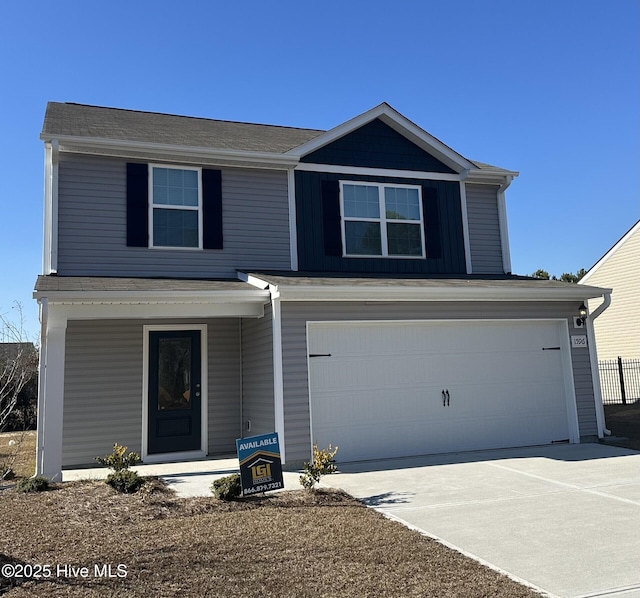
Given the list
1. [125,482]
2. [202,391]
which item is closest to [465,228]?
[202,391]

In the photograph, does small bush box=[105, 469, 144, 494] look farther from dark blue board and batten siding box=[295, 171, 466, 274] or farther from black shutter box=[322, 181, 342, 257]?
black shutter box=[322, 181, 342, 257]

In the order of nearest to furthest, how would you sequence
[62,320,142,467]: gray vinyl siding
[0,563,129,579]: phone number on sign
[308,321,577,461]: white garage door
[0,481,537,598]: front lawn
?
1. [0,481,537,598]: front lawn
2. [0,563,129,579]: phone number on sign
3. [308,321,577,461]: white garage door
4. [62,320,142,467]: gray vinyl siding

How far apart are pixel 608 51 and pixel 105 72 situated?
30.8ft

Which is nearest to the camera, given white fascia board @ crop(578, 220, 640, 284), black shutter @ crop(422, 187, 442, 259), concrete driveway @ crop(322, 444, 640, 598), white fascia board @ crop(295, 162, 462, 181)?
concrete driveway @ crop(322, 444, 640, 598)

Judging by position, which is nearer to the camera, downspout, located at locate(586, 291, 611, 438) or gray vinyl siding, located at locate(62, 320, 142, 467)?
gray vinyl siding, located at locate(62, 320, 142, 467)

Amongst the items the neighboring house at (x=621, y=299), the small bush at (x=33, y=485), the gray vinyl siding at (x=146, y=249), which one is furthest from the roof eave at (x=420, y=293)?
the neighboring house at (x=621, y=299)

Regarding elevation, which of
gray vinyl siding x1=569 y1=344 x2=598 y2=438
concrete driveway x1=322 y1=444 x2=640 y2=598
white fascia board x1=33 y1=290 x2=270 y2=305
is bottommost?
concrete driveway x1=322 y1=444 x2=640 y2=598

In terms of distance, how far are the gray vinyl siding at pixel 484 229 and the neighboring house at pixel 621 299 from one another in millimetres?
11210

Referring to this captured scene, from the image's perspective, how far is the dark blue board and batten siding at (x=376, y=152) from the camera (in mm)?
11758

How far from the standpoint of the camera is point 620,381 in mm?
18359

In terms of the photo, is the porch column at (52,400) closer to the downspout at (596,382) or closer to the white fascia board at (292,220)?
the white fascia board at (292,220)

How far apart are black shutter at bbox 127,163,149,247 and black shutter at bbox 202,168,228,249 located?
3.36 ft

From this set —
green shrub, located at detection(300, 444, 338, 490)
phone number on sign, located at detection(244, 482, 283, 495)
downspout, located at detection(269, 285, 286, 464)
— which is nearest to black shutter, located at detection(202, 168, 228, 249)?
downspout, located at detection(269, 285, 286, 464)

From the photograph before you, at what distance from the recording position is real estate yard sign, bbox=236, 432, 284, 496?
6.45m
